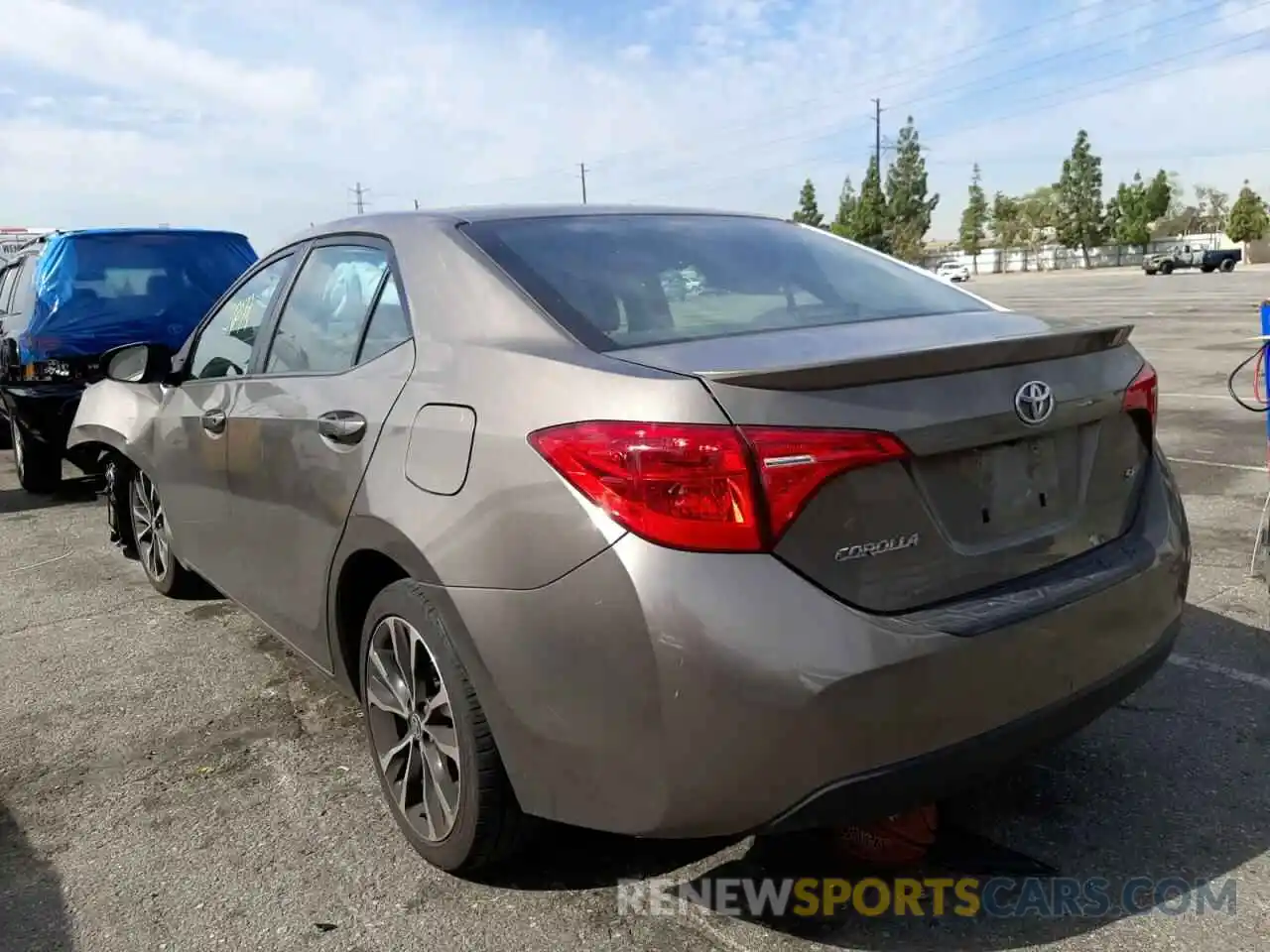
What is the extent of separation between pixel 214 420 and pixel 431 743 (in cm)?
167

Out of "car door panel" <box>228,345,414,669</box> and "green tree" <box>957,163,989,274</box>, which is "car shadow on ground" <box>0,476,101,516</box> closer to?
"car door panel" <box>228,345,414,669</box>

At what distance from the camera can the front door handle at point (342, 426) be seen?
275cm

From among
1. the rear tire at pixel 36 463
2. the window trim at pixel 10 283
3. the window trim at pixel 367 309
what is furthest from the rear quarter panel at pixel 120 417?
the window trim at pixel 10 283

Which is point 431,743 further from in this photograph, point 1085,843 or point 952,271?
point 952,271

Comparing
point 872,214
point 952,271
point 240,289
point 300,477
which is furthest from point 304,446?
point 872,214

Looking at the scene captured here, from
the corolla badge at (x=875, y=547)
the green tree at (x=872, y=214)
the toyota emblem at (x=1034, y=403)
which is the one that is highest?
the green tree at (x=872, y=214)

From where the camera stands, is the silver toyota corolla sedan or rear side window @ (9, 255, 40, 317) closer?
the silver toyota corolla sedan

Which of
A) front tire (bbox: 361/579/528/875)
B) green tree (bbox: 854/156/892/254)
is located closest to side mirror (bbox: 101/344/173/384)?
front tire (bbox: 361/579/528/875)

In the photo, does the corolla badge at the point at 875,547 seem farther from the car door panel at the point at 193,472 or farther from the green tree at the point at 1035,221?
the green tree at the point at 1035,221

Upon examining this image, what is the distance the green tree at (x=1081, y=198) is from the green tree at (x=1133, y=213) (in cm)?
165

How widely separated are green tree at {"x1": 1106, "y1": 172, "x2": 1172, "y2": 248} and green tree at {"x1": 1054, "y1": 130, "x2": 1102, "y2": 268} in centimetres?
165

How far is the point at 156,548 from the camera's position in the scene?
5043 millimetres

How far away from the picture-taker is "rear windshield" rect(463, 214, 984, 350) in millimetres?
2539

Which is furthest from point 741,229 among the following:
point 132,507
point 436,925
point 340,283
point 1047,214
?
point 1047,214
